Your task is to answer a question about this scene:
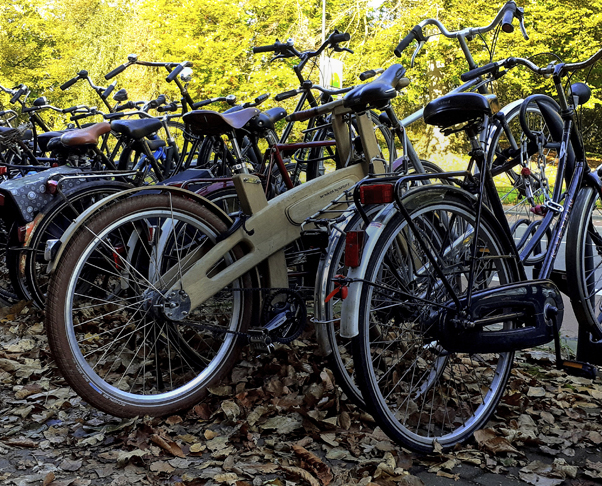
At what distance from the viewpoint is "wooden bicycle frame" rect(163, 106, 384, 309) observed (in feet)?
10.4

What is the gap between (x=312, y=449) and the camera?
9.32 feet

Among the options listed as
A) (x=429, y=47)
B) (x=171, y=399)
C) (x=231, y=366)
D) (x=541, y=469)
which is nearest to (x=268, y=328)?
(x=231, y=366)

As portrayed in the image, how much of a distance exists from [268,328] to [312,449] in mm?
699

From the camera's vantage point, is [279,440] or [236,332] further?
[236,332]

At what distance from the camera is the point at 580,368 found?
3.18 m

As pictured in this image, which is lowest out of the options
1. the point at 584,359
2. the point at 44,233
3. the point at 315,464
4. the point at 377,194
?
the point at 584,359

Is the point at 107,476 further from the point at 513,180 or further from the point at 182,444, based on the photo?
the point at 513,180

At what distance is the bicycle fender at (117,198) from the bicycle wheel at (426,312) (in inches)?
36.4

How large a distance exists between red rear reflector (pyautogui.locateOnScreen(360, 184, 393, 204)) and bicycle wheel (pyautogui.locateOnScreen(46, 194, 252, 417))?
89 centimetres

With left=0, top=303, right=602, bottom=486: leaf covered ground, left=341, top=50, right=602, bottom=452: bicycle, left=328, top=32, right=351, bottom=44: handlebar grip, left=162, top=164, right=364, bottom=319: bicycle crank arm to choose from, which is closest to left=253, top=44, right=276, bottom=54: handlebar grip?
left=328, top=32, right=351, bottom=44: handlebar grip

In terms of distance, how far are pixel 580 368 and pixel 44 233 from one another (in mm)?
3564

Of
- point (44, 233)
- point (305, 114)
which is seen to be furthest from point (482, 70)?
point (44, 233)

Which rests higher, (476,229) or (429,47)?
(429,47)

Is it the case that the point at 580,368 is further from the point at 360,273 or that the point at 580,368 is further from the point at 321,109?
the point at 321,109
